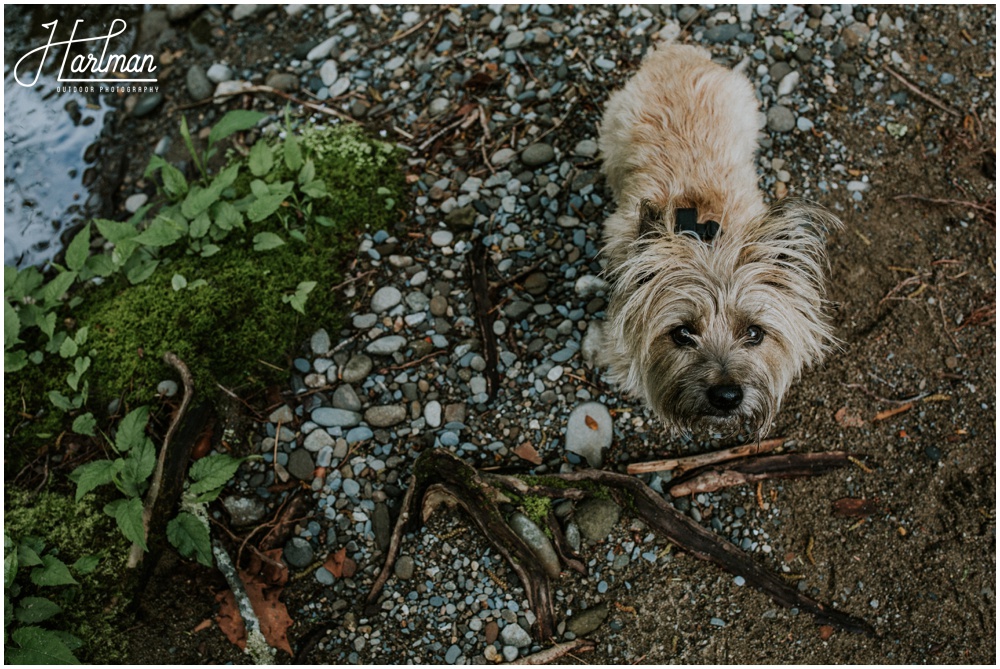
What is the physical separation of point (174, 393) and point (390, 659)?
7.48 ft

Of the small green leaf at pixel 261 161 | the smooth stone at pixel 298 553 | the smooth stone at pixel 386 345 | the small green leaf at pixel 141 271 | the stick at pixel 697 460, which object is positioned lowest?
the stick at pixel 697 460

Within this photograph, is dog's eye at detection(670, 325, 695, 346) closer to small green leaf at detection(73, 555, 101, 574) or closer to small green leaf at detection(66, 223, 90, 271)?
small green leaf at detection(73, 555, 101, 574)

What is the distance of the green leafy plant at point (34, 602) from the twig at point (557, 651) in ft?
8.61

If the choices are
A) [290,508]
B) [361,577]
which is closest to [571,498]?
[361,577]

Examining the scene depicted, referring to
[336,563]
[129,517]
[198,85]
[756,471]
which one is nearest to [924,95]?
[756,471]

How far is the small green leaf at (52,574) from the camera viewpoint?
3602 millimetres

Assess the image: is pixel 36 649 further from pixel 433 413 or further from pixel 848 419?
pixel 848 419

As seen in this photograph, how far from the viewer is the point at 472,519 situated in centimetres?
400

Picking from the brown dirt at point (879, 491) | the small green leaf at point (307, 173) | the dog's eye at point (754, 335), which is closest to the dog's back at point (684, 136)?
the dog's eye at point (754, 335)

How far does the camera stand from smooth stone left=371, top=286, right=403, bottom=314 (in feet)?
15.1

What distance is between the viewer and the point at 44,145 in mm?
5586

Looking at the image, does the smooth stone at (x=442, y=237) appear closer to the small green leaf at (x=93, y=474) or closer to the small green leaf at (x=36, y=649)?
the small green leaf at (x=93, y=474)

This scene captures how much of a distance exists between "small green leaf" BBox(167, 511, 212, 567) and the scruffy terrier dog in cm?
281

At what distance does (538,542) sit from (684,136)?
2.79 meters
